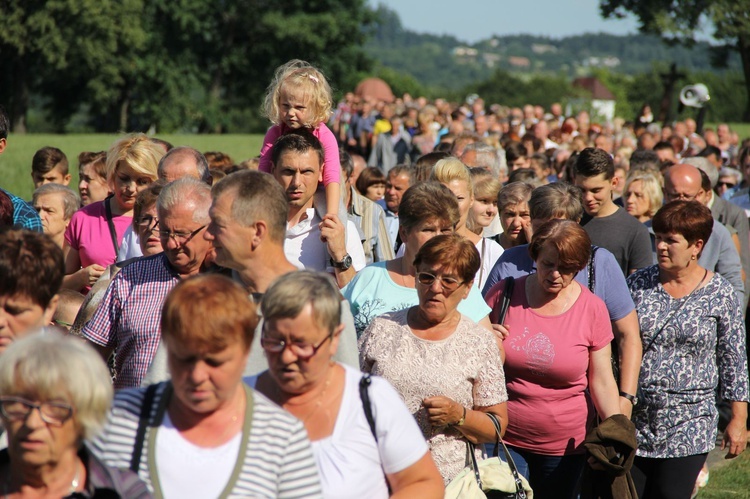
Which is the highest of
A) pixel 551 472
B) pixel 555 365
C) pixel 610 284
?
pixel 610 284

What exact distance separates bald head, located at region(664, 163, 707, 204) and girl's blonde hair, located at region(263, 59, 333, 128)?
3115mm

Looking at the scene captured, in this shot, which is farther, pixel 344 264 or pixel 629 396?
pixel 629 396

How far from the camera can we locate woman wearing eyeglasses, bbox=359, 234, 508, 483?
4.16m

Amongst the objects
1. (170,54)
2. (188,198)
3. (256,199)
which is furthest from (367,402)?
(170,54)

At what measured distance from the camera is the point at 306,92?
5.73 m

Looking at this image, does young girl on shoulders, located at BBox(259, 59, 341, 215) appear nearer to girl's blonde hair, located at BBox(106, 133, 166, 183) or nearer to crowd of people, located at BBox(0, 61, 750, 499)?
crowd of people, located at BBox(0, 61, 750, 499)

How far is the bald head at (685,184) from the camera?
7535 millimetres

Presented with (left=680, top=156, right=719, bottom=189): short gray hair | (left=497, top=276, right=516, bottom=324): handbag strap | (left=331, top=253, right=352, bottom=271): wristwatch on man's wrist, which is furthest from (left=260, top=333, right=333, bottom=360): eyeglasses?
(left=680, top=156, right=719, bottom=189): short gray hair

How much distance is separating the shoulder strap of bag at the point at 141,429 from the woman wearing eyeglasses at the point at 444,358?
4.91 ft

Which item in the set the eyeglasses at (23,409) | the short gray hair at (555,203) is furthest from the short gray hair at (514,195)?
the eyeglasses at (23,409)

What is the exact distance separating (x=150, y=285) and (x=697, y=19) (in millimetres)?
53767

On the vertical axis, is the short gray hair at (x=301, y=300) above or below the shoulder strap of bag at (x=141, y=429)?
above

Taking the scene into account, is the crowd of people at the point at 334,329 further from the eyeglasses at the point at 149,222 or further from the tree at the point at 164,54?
the tree at the point at 164,54

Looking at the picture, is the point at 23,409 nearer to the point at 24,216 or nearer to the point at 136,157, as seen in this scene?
the point at 24,216
